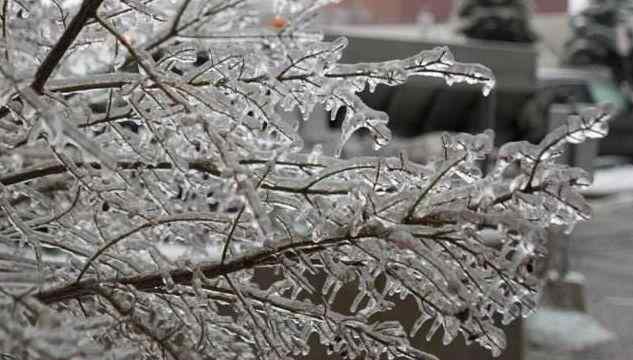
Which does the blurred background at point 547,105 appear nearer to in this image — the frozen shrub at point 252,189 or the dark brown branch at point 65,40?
the frozen shrub at point 252,189

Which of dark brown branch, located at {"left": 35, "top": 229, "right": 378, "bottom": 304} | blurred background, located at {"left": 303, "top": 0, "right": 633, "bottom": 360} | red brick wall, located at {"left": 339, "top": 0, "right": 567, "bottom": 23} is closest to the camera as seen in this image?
dark brown branch, located at {"left": 35, "top": 229, "right": 378, "bottom": 304}

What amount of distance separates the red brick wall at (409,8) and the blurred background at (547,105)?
0.09ft

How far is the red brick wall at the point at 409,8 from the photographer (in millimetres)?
26969

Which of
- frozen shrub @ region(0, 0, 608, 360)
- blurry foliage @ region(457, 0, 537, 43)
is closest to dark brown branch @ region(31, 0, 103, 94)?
frozen shrub @ region(0, 0, 608, 360)

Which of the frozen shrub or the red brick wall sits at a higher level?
the red brick wall

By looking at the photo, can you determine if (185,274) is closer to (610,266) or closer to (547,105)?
(610,266)

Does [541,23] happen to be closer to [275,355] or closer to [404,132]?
[404,132]

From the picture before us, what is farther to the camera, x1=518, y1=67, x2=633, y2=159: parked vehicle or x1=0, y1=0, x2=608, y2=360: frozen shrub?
x1=518, y1=67, x2=633, y2=159: parked vehicle

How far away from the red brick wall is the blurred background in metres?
0.03

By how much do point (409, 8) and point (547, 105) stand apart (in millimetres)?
11155

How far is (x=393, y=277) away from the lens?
1.49 meters

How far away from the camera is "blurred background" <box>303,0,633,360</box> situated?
677 centimetres

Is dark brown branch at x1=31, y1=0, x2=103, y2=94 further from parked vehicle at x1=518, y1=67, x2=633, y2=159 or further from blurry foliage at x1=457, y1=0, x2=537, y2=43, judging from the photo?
blurry foliage at x1=457, y1=0, x2=537, y2=43

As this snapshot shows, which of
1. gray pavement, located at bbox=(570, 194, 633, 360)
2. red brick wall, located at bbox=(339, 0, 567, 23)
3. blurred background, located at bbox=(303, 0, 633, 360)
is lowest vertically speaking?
gray pavement, located at bbox=(570, 194, 633, 360)
